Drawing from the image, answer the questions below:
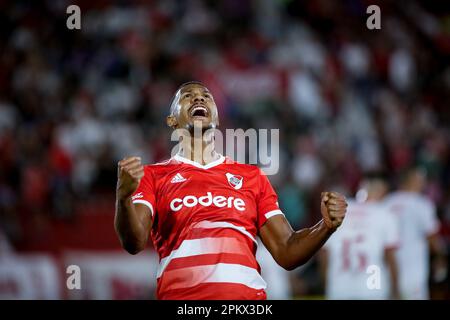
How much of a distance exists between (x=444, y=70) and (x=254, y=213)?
10289 mm

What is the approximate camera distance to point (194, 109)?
525 cm

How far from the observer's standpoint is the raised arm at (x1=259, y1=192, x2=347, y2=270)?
453cm

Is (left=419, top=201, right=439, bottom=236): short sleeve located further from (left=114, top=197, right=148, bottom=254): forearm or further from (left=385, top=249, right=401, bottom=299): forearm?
(left=114, top=197, right=148, bottom=254): forearm

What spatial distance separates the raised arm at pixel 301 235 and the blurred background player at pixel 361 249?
13.6 feet

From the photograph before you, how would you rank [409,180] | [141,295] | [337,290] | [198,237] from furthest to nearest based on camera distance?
[141,295] → [409,180] → [337,290] → [198,237]

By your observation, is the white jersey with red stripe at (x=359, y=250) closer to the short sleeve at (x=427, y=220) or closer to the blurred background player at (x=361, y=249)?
the blurred background player at (x=361, y=249)

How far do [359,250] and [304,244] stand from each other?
14.9 feet

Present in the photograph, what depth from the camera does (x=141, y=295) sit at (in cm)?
1103

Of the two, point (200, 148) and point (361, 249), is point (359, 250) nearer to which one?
point (361, 249)

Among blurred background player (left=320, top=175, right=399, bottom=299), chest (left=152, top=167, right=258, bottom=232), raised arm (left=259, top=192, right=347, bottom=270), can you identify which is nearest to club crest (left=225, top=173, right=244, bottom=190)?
chest (left=152, top=167, right=258, bottom=232)

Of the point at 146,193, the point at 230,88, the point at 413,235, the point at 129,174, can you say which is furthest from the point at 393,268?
the point at 129,174
